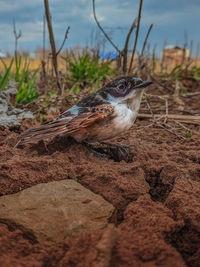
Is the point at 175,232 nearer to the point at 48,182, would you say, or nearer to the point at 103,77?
the point at 48,182

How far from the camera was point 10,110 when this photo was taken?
15.2 ft

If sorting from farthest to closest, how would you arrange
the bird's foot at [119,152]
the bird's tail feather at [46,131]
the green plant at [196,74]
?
the green plant at [196,74] → the bird's foot at [119,152] → the bird's tail feather at [46,131]

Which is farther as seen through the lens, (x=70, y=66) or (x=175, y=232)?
(x=70, y=66)

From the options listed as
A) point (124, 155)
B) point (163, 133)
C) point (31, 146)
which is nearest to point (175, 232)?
point (124, 155)

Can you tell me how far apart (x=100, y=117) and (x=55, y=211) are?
1199 mm

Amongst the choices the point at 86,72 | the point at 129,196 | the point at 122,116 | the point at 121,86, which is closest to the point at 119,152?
the point at 122,116

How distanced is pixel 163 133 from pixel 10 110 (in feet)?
7.48

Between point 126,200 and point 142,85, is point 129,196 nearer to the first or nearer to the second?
point 126,200

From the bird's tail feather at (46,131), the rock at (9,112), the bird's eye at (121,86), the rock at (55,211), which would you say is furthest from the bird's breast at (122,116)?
the rock at (9,112)

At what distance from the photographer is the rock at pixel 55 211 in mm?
1884

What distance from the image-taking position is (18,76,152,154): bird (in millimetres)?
2959

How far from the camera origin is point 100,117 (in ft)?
9.70

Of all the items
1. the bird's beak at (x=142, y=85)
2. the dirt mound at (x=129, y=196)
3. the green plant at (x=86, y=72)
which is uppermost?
the bird's beak at (x=142, y=85)

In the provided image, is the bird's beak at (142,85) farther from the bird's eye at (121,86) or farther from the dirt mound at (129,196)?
the dirt mound at (129,196)
